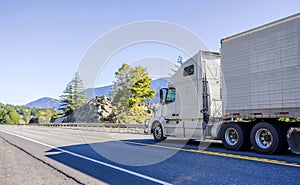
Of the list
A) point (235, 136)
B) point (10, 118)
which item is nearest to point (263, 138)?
point (235, 136)

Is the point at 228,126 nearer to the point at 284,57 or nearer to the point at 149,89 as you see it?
the point at 284,57

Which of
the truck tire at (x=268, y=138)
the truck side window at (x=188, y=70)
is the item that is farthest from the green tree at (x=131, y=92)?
the truck tire at (x=268, y=138)

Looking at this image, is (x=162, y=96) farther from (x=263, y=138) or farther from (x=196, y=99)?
(x=263, y=138)

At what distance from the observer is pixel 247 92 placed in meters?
9.59

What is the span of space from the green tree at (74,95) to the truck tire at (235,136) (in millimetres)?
69296

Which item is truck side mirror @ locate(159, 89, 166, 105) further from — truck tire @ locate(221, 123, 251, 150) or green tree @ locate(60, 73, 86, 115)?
→ green tree @ locate(60, 73, 86, 115)

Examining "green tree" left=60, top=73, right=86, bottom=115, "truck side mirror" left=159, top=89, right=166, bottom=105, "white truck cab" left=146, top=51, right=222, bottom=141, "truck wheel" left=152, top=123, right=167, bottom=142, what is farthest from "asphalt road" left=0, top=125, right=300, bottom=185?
"green tree" left=60, top=73, right=86, bottom=115

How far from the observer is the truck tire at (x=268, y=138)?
8.48 metres

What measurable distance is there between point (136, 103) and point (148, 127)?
26775mm

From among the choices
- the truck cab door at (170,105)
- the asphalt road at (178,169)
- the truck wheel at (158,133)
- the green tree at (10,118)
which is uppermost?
the truck cab door at (170,105)

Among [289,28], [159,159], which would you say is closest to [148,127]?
[159,159]

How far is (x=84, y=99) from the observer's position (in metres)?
80.6

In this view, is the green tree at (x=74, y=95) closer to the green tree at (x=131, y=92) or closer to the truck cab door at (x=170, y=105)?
the green tree at (x=131, y=92)

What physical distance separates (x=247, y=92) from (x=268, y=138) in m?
1.70
